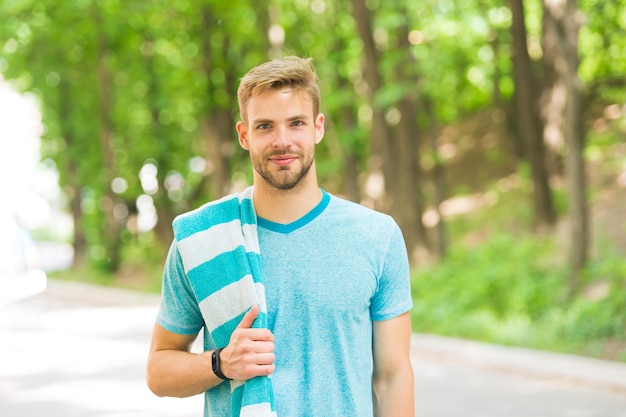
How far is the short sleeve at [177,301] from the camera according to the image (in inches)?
106

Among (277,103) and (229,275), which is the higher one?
(277,103)

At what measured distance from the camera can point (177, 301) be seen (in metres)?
2.71

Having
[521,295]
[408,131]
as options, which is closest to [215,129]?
[408,131]

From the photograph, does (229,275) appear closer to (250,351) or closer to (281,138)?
(250,351)

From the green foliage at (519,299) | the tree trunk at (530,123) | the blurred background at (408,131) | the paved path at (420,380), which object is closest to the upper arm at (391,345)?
the paved path at (420,380)

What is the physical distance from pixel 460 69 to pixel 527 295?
29.3 feet

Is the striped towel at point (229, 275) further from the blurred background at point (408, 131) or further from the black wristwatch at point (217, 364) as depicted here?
the blurred background at point (408, 131)

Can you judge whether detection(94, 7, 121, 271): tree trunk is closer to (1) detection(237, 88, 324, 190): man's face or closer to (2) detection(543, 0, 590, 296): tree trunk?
(2) detection(543, 0, 590, 296): tree trunk

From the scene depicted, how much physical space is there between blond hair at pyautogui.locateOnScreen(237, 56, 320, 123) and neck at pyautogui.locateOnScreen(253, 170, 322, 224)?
0.24 m

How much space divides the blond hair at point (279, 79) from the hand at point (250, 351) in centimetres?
65

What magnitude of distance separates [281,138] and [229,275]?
0.43 m

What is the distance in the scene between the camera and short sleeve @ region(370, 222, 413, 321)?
107 inches

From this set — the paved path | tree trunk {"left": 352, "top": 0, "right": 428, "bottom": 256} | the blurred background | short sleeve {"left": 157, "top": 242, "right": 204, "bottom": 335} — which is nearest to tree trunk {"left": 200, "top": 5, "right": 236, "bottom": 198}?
the blurred background

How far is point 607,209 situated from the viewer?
17156 mm
